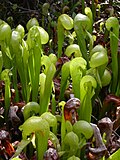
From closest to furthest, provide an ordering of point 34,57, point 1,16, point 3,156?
point 3,156 → point 34,57 → point 1,16

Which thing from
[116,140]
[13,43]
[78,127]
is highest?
[13,43]

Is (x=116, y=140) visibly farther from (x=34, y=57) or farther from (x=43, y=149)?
(x=34, y=57)

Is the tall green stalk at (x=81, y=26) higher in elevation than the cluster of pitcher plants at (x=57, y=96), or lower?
higher

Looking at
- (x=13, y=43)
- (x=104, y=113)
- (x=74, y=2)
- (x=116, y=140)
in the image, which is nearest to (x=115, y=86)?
(x=104, y=113)

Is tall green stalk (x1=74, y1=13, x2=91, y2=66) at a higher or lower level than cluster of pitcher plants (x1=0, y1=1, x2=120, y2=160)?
higher

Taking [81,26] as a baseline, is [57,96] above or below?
below

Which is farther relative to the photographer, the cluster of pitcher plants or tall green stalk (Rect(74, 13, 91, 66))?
tall green stalk (Rect(74, 13, 91, 66))

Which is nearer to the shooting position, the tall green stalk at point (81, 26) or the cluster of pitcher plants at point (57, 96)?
the cluster of pitcher plants at point (57, 96)

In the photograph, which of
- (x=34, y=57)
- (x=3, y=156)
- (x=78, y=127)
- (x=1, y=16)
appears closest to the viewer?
(x=78, y=127)
